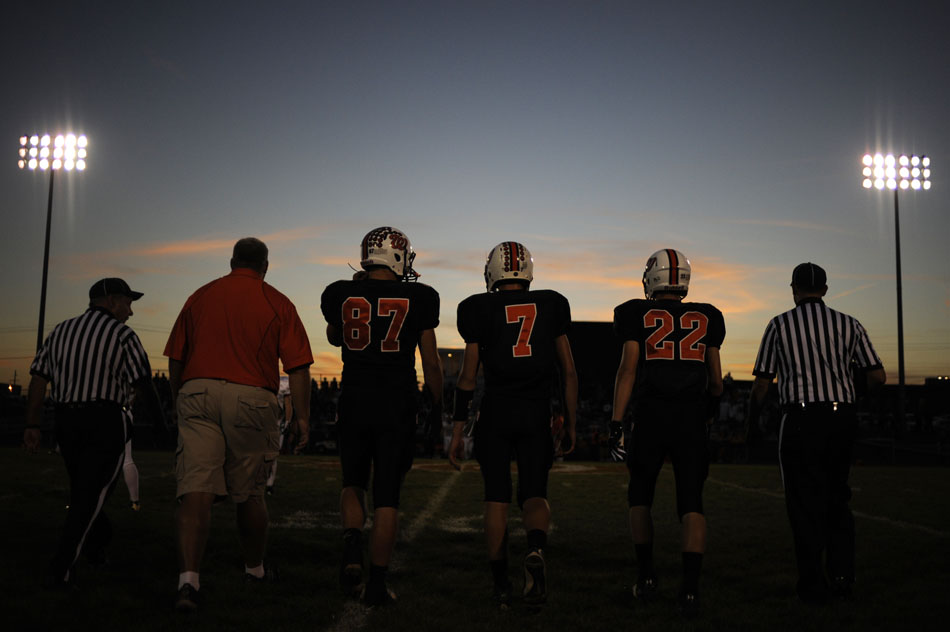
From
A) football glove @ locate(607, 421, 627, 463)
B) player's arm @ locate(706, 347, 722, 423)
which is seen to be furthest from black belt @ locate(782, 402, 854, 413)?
football glove @ locate(607, 421, 627, 463)

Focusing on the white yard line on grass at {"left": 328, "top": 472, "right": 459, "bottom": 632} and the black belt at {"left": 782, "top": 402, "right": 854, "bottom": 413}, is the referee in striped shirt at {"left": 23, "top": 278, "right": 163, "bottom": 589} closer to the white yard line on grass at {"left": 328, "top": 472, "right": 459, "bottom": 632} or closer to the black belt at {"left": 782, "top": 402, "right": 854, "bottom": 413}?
the white yard line on grass at {"left": 328, "top": 472, "right": 459, "bottom": 632}

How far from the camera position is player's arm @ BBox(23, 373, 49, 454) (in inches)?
216

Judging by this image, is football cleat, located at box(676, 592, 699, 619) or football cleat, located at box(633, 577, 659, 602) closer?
football cleat, located at box(676, 592, 699, 619)

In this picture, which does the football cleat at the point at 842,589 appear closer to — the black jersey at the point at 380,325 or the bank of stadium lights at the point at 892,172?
the black jersey at the point at 380,325

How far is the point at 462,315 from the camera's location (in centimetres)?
525

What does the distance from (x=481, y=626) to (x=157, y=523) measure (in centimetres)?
477

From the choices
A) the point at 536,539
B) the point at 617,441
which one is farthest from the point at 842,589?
the point at 536,539

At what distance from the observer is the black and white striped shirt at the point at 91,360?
212 inches

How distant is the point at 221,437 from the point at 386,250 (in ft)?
4.92

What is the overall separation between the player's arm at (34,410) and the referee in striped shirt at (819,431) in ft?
15.8

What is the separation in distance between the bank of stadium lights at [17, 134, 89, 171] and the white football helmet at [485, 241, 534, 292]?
29.0 metres

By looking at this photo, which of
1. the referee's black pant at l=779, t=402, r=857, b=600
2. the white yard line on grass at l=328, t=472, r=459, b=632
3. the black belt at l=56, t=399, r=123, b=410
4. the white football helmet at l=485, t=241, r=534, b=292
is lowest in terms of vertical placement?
the white yard line on grass at l=328, t=472, r=459, b=632

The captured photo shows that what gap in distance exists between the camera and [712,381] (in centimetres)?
535

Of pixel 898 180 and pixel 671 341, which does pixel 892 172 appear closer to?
pixel 898 180
